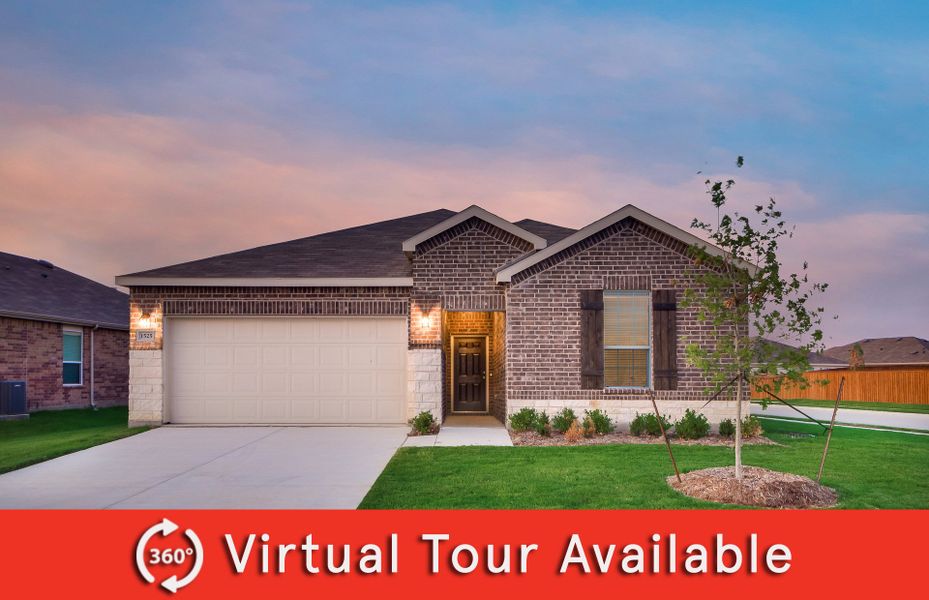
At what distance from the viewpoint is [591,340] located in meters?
13.4

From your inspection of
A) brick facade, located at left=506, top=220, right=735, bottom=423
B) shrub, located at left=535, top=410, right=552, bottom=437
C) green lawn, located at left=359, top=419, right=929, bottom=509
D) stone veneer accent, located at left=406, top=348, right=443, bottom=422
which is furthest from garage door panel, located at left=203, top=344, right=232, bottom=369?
shrub, located at left=535, top=410, right=552, bottom=437

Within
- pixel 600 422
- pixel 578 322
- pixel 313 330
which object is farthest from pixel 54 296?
pixel 600 422

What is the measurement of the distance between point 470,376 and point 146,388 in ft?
27.6

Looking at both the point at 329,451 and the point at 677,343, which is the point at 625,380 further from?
the point at 329,451

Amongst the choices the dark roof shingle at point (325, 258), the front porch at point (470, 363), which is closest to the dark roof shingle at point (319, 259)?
the dark roof shingle at point (325, 258)

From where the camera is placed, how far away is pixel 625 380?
44.5 ft

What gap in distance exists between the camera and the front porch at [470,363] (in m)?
17.8

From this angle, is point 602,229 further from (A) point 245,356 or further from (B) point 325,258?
(A) point 245,356

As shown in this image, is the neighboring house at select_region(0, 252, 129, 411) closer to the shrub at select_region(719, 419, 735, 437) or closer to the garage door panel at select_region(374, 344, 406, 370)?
the garage door panel at select_region(374, 344, 406, 370)

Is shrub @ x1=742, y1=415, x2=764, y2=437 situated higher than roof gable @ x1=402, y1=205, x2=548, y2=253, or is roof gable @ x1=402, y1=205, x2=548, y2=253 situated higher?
roof gable @ x1=402, y1=205, x2=548, y2=253

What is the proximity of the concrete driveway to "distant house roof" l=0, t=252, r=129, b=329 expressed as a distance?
8.29m

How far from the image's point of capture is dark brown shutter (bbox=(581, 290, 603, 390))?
13344 millimetres

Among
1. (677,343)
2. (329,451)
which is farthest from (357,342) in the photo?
(677,343)

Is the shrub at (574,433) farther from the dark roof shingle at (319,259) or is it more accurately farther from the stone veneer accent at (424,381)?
the dark roof shingle at (319,259)
